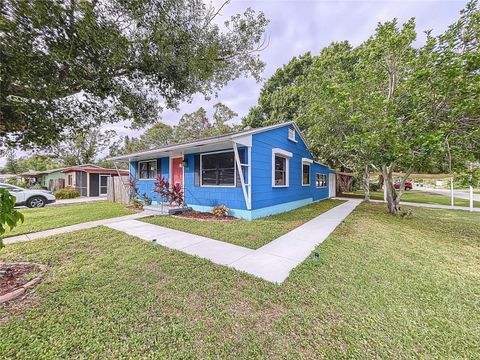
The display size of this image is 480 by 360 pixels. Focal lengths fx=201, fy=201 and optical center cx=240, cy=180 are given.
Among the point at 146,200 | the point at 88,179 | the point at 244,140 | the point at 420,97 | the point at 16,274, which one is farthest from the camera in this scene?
the point at 88,179

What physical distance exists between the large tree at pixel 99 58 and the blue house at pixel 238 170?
2.67 meters

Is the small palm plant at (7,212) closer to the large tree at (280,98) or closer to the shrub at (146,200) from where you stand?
the shrub at (146,200)

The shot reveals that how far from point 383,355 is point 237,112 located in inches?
1070

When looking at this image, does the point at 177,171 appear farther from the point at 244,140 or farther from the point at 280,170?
the point at 280,170

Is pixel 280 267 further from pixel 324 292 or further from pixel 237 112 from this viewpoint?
pixel 237 112

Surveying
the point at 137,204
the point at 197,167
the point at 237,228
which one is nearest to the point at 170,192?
the point at 197,167

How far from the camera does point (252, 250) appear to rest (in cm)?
449

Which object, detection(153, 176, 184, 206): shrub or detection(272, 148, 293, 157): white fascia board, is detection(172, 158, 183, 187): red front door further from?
detection(272, 148, 293, 157): white fascia board

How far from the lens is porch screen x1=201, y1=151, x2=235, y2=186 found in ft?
25.7

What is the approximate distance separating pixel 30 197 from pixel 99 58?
506 inches

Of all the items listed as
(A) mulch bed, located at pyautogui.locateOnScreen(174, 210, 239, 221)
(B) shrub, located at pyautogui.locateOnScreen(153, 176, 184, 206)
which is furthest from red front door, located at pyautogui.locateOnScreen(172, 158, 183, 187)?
(A) mulch bed, located at pyautogui.locateOnScreen(174, 210, 239, 221)

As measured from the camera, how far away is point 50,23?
2.54m

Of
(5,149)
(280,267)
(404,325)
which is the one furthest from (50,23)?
(404,325)

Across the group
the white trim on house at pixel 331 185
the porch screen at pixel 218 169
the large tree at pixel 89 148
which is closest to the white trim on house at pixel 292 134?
the porch screen at pixel 218 169
